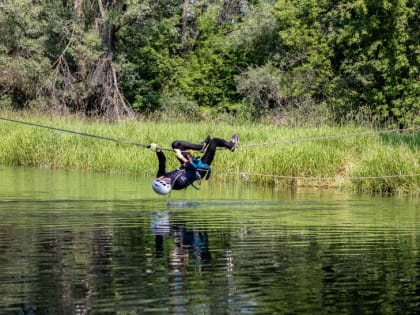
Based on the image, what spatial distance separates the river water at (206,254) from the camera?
8.41m

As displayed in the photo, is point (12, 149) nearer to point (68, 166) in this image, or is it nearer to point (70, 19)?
point (68, 166)

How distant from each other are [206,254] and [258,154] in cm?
1133

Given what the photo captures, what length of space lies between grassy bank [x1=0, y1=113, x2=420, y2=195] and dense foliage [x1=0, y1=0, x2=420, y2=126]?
10226 millimetres

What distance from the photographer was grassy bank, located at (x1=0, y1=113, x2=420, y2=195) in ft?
66.3

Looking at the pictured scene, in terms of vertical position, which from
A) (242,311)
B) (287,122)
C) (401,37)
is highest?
(401,37)

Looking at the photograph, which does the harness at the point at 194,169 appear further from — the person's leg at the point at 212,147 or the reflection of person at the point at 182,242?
the reflection of person at the point at 182,242

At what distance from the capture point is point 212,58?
46.9 meters

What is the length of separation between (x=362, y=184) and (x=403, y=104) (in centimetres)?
1675

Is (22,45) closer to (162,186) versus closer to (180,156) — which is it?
(180,156)

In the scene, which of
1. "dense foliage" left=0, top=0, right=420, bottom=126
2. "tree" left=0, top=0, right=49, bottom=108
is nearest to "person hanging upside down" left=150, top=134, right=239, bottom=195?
"dense foliage" left=0, top=0, right=420, bottom=126

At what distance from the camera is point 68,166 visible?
26.2 m

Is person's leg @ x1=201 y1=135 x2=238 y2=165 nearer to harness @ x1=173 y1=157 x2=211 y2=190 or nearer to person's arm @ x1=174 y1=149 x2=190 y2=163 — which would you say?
harness @ x1=173 y1=157 x2=211 y2=190

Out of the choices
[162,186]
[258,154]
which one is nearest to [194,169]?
[162,186]

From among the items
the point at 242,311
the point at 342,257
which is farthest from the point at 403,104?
the point at 242,311
